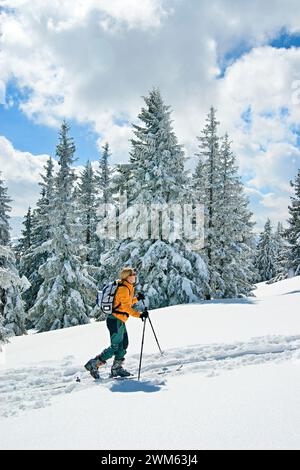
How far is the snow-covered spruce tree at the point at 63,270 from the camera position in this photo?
69.9ft

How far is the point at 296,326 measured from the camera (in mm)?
9086

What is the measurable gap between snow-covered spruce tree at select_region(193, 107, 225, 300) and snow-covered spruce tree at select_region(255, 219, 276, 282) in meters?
37.5

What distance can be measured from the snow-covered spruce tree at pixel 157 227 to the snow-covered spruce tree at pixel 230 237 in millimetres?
5150

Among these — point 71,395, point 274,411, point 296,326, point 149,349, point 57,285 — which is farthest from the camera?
point 57,285

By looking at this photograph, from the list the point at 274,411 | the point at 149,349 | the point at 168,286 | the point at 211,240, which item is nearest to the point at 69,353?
the point at 149,349

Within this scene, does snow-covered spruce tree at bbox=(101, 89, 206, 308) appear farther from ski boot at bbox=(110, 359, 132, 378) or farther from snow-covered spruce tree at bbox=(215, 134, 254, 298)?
ski boot at bbox=(110, 359, 132, 378)

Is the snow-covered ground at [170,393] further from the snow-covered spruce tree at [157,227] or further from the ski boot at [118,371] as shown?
the snow-covered spruce tree at [157,227]

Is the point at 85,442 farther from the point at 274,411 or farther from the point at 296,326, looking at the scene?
the point at 296,326

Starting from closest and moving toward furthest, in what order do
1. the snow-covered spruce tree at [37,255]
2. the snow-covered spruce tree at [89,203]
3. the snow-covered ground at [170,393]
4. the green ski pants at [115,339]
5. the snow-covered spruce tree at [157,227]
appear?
the snow-covered ground at [170,393], the green ski pants at [115,339], the snow-covered spruce tree at [157,227], the snow-covered spruce tree at [37,255], the snow-covered spruce tree at [89,203]

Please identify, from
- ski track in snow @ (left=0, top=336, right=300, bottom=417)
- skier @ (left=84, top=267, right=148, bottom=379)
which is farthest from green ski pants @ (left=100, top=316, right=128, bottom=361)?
ski track in snow @ (left=0, top=336, right=300, bottom=417)

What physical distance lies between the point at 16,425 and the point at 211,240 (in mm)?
19857

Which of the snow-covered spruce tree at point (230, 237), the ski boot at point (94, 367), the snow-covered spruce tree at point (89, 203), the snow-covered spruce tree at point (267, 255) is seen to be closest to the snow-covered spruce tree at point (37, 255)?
the snow-covered spruce tree at point (89, 203)

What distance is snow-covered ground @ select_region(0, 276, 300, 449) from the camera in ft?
12.7

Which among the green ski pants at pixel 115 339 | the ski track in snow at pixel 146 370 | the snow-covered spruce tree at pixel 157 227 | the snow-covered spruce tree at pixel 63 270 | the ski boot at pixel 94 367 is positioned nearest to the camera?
the ski track in snow at pixel 146 370
